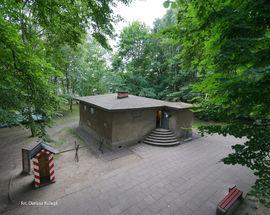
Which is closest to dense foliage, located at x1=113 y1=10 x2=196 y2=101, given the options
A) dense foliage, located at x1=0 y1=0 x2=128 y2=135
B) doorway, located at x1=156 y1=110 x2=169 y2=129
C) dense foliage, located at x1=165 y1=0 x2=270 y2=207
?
doorway, located at x1=156 y1=110 x2=169 y2=129

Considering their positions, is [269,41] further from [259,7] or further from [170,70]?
[170,70]

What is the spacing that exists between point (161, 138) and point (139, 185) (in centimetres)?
506

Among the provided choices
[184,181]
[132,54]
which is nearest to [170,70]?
[132,54]

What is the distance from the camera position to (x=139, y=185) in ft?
20.4

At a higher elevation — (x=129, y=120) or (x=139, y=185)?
(x=129, y=120)

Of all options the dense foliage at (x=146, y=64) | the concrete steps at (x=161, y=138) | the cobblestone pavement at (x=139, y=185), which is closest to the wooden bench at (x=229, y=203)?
the cobblestone pavement at (x=139, y=185)

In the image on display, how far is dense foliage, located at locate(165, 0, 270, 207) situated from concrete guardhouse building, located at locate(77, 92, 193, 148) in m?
6.45

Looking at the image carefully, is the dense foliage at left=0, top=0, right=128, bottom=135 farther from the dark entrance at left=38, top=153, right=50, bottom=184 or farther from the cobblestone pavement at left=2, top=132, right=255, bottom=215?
the cobblestone pavement at left=2, top=132, right=255, bottom=215

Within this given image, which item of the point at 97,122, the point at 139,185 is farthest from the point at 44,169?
the point at 97,122

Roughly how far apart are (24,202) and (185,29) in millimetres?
7275

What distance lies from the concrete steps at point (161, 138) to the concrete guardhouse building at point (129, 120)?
0.19 metres

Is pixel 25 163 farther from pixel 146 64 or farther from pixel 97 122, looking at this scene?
pixel 146 64

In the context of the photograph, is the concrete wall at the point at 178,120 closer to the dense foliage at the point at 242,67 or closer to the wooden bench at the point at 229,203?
the wooden bench at the point at 229,203

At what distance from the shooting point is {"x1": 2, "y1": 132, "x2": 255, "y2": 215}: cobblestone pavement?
507 cm
